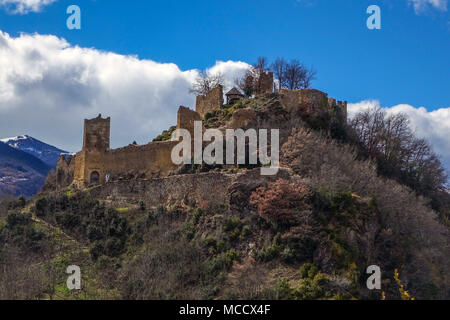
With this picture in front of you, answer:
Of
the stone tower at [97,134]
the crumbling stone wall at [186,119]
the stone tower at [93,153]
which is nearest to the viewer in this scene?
A: the crumbling stone wall at [186,119]

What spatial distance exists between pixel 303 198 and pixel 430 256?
8.89 metres

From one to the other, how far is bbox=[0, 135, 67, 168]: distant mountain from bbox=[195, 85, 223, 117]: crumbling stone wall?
55062 mm

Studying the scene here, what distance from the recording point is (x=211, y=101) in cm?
5244

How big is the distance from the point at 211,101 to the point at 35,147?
208ft

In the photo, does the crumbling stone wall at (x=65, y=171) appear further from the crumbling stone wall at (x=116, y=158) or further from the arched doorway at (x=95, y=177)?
the arched doorway at (x=95, y=177)

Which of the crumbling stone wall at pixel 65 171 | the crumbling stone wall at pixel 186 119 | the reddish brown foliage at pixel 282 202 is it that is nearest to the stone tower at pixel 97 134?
the crumbling stone wall at pixel 65 171

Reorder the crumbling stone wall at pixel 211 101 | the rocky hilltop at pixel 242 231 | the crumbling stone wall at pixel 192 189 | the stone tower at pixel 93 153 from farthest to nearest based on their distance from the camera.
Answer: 1. the crumbling stone wall at pixel 211 101
2. the stone tower at pixel 93 153
3. the crumbling stone wall at pixel 192 189
4. the rocky hilltop at pixel 242 231

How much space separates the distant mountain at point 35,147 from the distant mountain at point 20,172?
1190 cm

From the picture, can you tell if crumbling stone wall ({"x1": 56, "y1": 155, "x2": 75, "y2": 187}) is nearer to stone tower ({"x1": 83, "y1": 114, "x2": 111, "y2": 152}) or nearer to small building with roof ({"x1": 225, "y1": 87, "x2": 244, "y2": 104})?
stone tower ({"x1": 83, "y1": 114, "x2": 111, "y2": 152})

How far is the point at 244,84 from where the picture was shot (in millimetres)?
56188

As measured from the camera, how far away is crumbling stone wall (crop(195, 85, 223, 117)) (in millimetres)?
51572

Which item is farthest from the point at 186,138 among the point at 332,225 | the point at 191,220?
the point at 332,225

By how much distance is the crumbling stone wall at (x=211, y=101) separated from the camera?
51572 mm

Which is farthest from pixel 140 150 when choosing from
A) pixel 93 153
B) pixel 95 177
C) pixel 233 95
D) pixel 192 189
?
pixel 233 95
